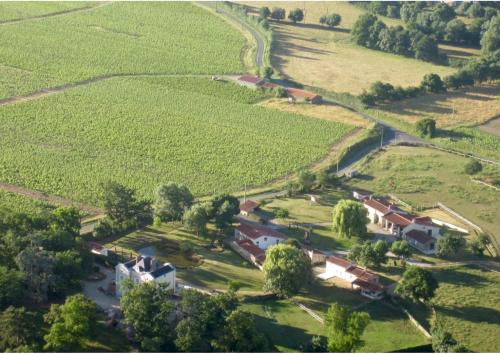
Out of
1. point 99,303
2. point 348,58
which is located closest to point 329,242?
point 99,303

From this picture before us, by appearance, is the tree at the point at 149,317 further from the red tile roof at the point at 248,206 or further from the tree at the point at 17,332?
the red tile roof at the point at 248,206

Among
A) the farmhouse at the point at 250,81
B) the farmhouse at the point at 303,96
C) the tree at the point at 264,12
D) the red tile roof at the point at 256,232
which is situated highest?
the tree at the point at 264,12

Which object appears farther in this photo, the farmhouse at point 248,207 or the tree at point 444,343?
the farmhouse at point 248,207

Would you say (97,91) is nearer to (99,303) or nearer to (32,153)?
(32,153)

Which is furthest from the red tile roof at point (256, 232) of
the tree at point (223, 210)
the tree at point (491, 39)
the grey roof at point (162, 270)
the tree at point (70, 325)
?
the tree at point (491, 39)

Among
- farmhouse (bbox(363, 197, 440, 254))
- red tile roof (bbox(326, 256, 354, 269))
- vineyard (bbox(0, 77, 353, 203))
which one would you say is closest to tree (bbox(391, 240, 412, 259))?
farmhouse (bbox(363, 197, 440, 254))

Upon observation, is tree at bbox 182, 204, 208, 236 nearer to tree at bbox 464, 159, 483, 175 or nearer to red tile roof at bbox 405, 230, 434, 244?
red tile roof at bbox 405, 230, 434, 244
